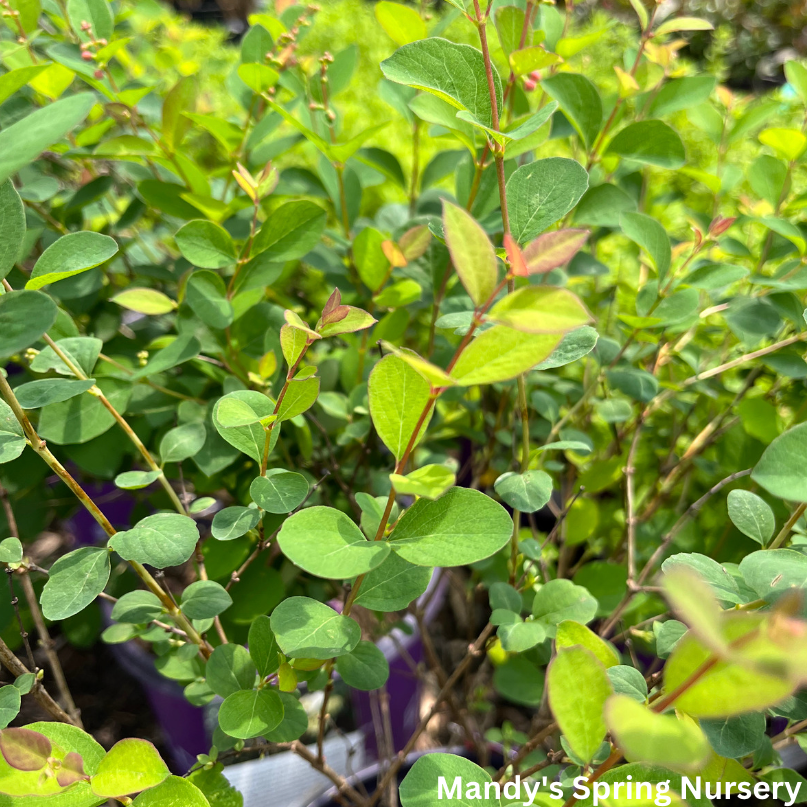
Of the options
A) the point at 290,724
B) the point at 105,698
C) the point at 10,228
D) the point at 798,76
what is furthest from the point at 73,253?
the point at 105,698

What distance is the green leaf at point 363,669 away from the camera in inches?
18.0

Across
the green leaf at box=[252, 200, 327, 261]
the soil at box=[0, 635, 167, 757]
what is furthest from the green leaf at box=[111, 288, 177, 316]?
the soil at box=[0, 635, 167, 757]

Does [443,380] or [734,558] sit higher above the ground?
[443,380]

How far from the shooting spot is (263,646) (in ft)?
1.48

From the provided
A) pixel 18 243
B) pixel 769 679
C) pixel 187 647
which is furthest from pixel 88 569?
pixel 769 679

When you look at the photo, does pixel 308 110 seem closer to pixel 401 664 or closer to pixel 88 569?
pixel 88 569

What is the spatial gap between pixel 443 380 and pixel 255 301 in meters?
0.35

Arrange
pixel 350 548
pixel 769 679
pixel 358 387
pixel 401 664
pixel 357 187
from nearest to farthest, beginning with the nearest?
pixel 769 679 → pixel 350 548 → pixel 358 387 → pixel 357 187 → pixel 401 664

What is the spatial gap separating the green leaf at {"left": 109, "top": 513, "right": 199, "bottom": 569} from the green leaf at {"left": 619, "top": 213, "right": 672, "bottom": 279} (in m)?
0.44

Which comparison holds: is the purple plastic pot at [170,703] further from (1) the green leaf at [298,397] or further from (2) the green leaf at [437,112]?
(2) the green leaf at [437,112]

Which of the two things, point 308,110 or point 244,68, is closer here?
point 244,68

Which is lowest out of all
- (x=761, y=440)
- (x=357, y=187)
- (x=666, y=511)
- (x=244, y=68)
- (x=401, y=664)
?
(x=401, y=664)

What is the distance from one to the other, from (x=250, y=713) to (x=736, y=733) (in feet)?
1.02

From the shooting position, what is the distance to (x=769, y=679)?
0.84ft
